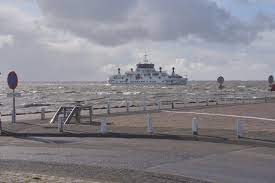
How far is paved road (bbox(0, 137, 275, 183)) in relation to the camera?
38.4 ft

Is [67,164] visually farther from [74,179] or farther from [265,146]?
[265,146]

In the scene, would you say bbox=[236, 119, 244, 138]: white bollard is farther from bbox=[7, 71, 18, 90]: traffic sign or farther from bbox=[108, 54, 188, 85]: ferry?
bbox=[108, 54, 188, 85]: ferry

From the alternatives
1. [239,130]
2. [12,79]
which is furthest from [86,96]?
[239,130]

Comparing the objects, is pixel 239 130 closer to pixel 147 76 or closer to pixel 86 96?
pixel 86 96

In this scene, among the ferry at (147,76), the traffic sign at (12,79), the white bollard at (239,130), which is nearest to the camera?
the white bollard at (239,130)

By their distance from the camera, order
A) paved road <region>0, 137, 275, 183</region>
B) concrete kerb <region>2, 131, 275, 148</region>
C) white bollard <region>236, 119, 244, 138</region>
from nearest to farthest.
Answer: paved road <region>0, 137, 275, 183</region>
concrete kerb <region>2, 131, 275, 148</region>
white bollard <region>236, 119, 244, 138</region>

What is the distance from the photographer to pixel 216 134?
18.9 metres

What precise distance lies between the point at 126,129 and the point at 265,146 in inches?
260

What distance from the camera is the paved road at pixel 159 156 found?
461 inches

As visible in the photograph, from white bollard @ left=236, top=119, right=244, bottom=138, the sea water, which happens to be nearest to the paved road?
white bollard @ left=236, top=119, right=244, bottom=138

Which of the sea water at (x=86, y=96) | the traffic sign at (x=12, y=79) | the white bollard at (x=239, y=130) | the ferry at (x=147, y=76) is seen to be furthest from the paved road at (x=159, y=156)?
the ferry at (x=147, y=76)

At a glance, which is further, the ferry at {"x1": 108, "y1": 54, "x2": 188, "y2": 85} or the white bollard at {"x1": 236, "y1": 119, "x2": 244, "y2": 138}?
the ferry at {"x1": 108, "y1": 54, "x2": 188, "y2": 85}

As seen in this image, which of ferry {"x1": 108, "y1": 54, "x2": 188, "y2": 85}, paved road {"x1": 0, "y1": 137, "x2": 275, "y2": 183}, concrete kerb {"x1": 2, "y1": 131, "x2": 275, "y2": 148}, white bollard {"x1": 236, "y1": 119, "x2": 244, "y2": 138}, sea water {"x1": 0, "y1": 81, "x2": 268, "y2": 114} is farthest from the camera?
ferry {"x1": 108, "y1": 54, "x2": 188, "y2": 85}

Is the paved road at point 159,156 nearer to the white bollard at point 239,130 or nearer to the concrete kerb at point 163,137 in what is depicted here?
the concrete kerb at point 163,137
